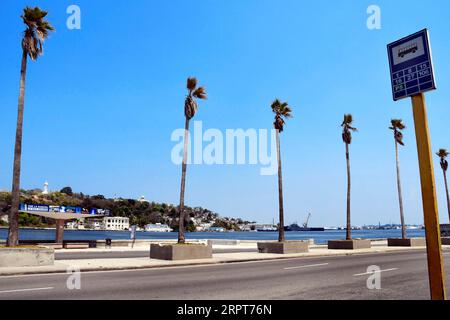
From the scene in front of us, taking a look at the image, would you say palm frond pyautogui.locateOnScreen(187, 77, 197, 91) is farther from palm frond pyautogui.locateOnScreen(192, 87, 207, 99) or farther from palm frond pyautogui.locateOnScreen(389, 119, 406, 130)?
palm frond pyautogui.locateOnScreen(389, 119, 406, 130)

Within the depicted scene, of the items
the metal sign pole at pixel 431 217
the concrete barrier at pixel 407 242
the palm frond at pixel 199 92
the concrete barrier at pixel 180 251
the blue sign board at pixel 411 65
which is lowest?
the concrete barrier at pixel 407 242

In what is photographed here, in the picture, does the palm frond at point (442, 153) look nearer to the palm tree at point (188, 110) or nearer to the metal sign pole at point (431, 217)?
the palm tree at point (188, 110)

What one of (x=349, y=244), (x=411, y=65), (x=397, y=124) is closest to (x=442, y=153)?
(x=397, y=124)

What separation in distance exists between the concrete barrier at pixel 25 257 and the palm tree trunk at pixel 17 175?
4.96 feet

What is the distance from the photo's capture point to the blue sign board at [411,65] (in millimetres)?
5770

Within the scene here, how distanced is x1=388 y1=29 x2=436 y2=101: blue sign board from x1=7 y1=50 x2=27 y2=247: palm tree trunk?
18.8 meters

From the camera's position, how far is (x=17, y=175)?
2030 cm

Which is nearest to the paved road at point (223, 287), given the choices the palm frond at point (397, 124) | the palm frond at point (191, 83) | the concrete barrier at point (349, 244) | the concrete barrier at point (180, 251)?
the concrete barrier at point (180, 251)

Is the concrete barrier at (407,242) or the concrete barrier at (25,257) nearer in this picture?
the concrete barrier at (25,257)

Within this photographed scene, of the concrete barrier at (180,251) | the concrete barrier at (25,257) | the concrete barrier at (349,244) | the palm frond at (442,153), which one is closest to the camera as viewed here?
the concrete barrier at (25,257)

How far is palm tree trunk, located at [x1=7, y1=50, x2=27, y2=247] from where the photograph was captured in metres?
19.6

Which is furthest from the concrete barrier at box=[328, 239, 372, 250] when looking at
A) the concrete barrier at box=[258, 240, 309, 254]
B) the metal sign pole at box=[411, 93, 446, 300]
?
the metal sign pole at box=[411, 93, 446, 300]

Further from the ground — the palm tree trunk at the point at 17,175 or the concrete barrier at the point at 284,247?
the palm tree trunk at the point at 17,175
